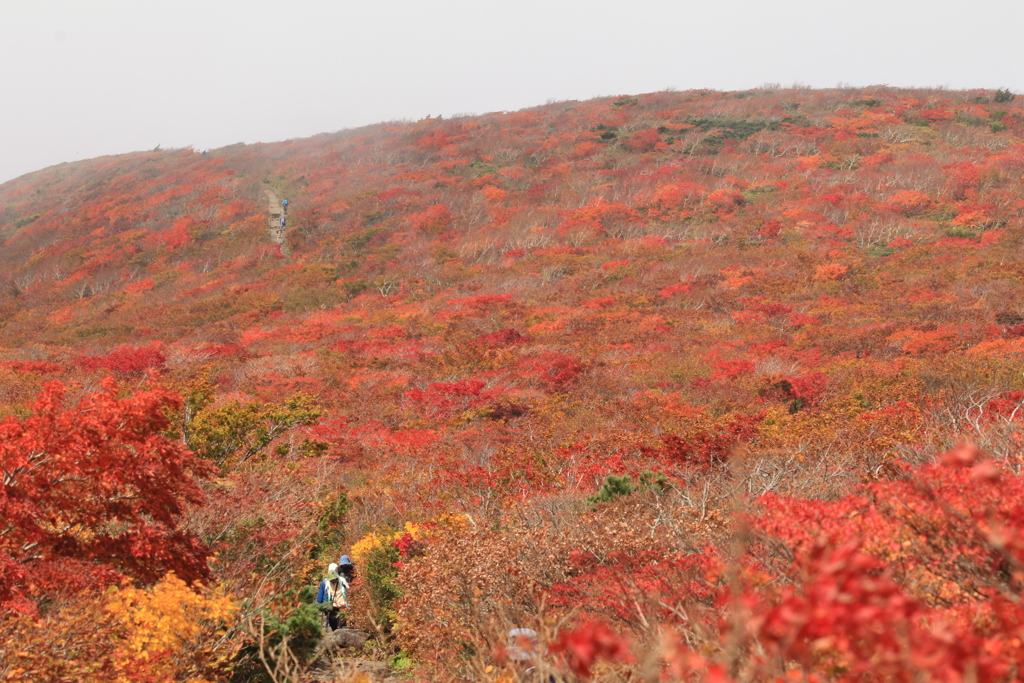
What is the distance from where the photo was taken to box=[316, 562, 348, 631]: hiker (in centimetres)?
749

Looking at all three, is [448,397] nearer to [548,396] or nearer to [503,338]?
[548,396]

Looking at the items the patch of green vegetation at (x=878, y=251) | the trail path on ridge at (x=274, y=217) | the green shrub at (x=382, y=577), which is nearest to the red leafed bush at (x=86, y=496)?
the green shrub at (x=382, y=577)

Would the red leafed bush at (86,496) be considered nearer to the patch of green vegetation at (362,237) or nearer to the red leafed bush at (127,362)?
the red leafed bush at (127,362)

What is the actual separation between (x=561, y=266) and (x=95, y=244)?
2969cm

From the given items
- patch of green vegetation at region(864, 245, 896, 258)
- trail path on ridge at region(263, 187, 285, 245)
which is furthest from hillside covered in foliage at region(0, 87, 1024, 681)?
trail path on ridge at region(263, 187, 285, 245)

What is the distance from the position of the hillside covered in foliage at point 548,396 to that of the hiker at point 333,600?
1.30 ft

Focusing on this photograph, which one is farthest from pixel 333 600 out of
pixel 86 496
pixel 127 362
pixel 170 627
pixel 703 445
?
pixel 127 362

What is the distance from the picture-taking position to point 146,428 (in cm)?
629

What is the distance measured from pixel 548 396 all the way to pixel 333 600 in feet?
33.9

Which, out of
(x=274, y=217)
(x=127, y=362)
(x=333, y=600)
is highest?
(x=274, y=217)

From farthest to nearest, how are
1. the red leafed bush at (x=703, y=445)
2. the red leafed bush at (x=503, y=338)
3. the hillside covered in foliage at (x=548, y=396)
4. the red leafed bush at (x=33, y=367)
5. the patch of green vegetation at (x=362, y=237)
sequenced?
the patch of green vegetation at (x=362, y=237)
the red leafed bush at (x=503, y=338)
the red leafed bush at (x=33, y=367)
the red leafed bush at (x=703, y=445)
the hillside covered in foliage at (x=548, y=396)

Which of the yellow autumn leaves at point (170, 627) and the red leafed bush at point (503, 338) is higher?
the yellow autumn leaves at point (170, 627)

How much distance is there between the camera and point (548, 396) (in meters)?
17.2

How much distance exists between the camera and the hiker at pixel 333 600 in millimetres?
7492
